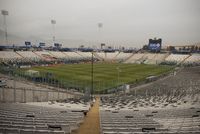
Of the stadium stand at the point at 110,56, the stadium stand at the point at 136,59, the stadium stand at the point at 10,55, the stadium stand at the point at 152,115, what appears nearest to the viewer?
the stadium stand at the point at 152,115

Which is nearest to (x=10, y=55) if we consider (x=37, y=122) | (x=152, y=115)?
(x=152, y=115)

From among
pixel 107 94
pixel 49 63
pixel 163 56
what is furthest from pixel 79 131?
pixel 163 56

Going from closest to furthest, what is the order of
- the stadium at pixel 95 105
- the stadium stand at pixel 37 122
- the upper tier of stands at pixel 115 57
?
1. the stadium stand at pixel 37 122
2. the stadium at pixel 95 105
3. the upper tier of stands at pixel 115 57

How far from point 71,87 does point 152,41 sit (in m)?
96.6

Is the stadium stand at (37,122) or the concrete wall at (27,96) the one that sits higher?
the stadium stand at (37,122)

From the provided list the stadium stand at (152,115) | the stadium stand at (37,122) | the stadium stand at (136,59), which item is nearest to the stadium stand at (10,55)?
the stadium stand at (136,59)

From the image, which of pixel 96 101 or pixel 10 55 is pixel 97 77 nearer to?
pixel 96 101

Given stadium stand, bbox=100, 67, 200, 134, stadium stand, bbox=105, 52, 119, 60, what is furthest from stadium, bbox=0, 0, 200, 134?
stadium stand, bbox=105, 52, 119, 60

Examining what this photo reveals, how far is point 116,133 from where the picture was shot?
10.6 meters

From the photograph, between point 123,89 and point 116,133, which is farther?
point 123,89

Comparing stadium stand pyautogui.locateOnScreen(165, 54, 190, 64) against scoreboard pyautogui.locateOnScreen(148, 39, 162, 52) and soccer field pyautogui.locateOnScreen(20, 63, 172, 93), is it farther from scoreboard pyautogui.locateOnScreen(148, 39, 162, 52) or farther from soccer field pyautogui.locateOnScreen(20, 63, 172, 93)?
soccer field pyautogui.locateOnScreen(20, 63, 172, 93)

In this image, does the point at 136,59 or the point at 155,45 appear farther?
the point at 155,45

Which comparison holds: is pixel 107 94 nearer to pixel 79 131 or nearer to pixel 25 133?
pixel 79 131

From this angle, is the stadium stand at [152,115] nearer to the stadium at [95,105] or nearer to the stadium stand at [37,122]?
the stadium at [95,105]
